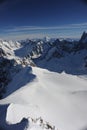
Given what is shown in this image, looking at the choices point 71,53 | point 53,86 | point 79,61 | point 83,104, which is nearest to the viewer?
point 83,104

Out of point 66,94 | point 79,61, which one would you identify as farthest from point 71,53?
point 66,94

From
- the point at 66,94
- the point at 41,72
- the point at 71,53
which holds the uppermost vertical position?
the point at 66,94

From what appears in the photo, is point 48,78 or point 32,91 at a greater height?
point 32,91

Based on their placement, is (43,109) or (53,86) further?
(53,86)

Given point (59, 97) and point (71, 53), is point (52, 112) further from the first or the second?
point (71, 53)

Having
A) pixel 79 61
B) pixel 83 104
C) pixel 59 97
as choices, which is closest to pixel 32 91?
pixel 59 97

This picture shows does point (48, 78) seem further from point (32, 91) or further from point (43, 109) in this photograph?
point (43, 109)

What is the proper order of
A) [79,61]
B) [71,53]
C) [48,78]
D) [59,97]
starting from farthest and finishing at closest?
[71,53]
[79,61]
[48,78]
[59,97]
